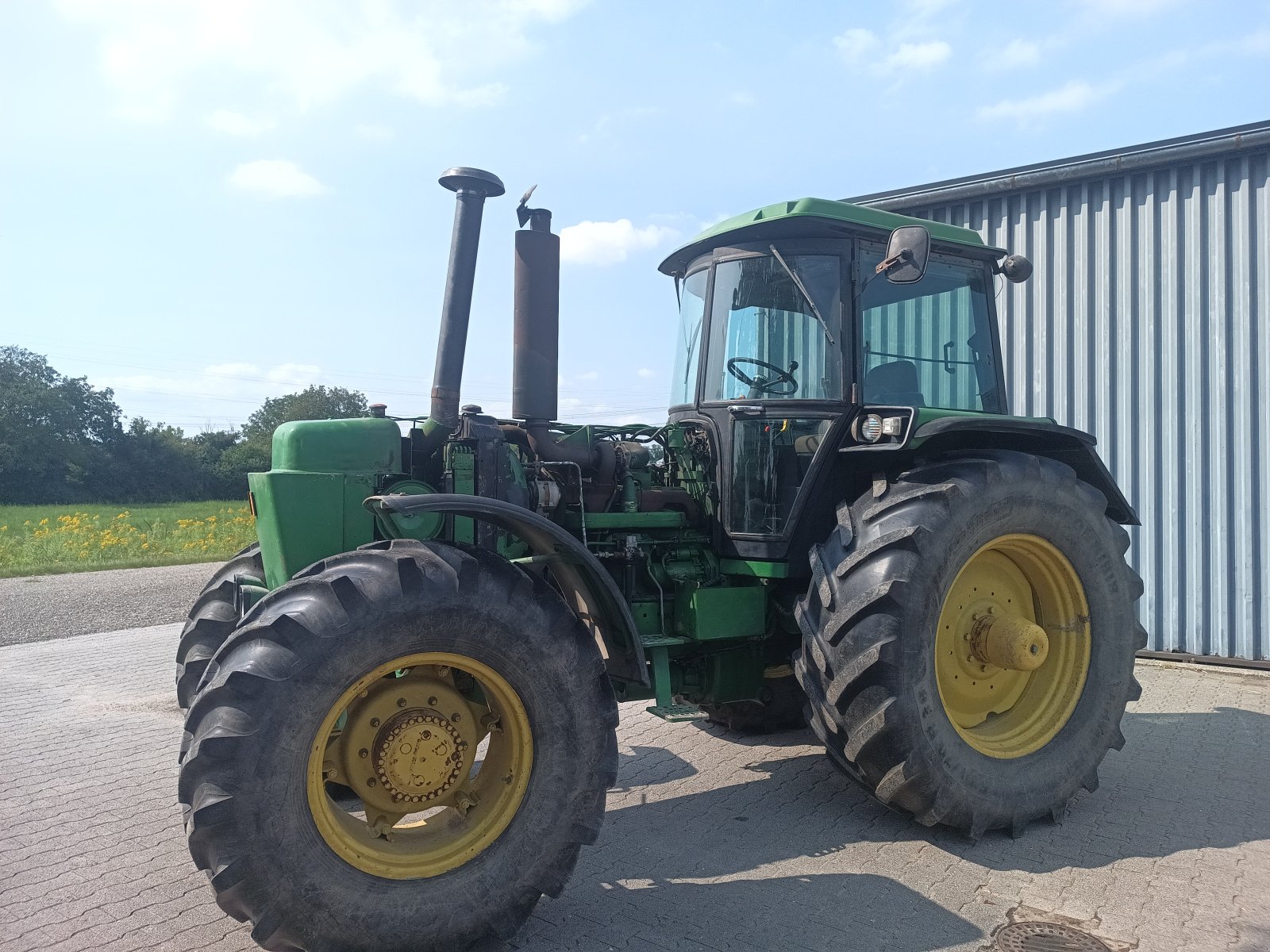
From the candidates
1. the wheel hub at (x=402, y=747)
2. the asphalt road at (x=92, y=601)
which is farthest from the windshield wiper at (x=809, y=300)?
the asphalt road at (x=92, y=601)

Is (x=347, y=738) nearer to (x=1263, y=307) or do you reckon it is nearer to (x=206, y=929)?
(x=206, y=929)

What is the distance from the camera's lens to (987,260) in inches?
190

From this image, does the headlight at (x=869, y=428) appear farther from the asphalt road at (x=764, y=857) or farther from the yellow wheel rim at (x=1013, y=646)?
the asphalt road at (x=764, y=857)

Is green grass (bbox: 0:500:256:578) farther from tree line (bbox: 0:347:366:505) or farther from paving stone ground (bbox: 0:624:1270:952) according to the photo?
tree line (bbox: 0:347:366:505)

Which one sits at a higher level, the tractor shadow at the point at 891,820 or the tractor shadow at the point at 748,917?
the tractor shadow at the point at 748,917

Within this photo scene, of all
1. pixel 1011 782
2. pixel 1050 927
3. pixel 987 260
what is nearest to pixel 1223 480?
pixel 987 260

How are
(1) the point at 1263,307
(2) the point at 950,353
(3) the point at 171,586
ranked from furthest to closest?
(3) the point at 171,586
(1) the point at 1263,307
(2) the point at 950,353

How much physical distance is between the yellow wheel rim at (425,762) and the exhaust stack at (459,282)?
4.25 feet

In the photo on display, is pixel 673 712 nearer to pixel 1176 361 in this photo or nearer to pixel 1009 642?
pixel 1009 642

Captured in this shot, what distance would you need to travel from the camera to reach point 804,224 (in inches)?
167

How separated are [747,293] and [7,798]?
4.25m

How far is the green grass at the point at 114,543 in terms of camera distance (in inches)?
579

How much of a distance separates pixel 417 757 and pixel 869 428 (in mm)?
2405

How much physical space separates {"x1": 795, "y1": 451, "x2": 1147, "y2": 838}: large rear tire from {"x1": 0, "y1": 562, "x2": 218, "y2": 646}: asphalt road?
861 centimetres
